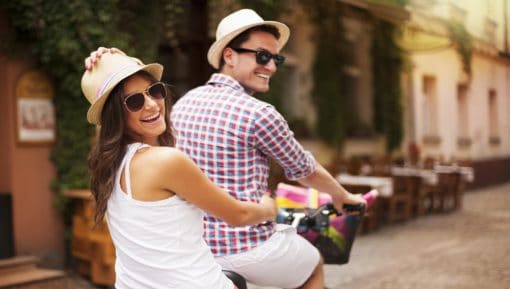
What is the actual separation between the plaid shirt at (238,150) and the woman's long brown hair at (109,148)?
483 mm

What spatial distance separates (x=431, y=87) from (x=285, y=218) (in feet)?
48.8

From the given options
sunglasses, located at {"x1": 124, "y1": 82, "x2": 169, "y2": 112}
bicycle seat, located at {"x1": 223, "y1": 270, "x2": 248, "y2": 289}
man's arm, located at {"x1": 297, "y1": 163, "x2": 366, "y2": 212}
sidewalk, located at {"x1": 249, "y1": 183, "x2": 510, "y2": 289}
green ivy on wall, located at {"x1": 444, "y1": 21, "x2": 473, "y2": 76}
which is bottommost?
sidewalk, located at {"x1": 249, "y1": 183, "x2": 510, "y2": 289}

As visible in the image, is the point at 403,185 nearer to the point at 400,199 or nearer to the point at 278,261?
the point at 400,199

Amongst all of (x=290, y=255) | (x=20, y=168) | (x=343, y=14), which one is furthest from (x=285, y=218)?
(x=343, y=14)

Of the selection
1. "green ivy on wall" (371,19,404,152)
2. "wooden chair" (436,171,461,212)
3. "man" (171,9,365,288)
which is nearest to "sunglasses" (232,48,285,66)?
"man" (171,9,365,288)

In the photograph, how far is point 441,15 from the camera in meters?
13.8

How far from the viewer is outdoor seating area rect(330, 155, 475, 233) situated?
33.7 feet

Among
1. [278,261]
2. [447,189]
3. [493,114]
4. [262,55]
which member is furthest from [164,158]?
[493,114]

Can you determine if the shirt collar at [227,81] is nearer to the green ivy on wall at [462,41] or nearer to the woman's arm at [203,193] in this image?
the woman's arm at [203,193]

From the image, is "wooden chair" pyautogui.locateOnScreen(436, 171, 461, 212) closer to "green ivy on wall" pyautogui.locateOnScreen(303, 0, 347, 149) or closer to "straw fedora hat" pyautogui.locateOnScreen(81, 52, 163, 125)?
"green ivy on wall" pyautogui.locateOnScreen(303, 0, 347, 149)

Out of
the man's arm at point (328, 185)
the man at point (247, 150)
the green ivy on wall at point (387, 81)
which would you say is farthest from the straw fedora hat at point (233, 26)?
the green ivy on wall at point (387, 81)

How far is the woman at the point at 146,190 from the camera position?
1950 millimetres

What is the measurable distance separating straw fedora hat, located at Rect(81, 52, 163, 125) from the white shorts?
0.72m

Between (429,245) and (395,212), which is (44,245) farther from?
(395,212)
